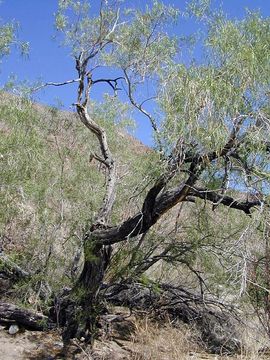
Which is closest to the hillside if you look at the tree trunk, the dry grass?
the dry grass

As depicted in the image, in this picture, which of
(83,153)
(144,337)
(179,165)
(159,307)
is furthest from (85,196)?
(179,165)

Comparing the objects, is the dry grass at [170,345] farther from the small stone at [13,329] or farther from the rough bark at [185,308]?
the small stone at [13,329]

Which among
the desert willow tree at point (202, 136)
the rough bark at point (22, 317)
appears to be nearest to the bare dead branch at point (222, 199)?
the desert willow tree at point (202, 136)

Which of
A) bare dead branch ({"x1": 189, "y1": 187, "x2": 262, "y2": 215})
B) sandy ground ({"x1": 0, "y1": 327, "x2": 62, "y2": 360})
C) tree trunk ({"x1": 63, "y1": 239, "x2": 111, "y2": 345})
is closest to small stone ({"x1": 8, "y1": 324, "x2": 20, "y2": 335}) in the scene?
sandy ground ({"x1": 0, "y1": 327, "x2": 62, "y2": 360})

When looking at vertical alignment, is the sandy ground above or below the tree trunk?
below

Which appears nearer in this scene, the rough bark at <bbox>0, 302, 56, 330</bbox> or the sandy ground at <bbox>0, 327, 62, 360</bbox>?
the sandy ground at <bbox>0, 327, 62, 360</bbox>

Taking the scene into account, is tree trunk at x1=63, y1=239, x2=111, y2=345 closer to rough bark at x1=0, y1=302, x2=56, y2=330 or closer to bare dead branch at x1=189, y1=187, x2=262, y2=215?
rough bark at x1=0, y1=302, x2=56, y2=330

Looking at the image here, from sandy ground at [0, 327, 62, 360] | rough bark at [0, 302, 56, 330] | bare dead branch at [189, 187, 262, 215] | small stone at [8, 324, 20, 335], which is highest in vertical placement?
bare dead branch at [189, 187, 262, 215]

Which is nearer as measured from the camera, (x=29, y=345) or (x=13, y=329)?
(x=29, y=345)

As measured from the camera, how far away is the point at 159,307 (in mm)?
7691

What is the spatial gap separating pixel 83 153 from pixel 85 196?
1.26m

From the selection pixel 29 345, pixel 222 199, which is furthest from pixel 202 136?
pixel 29 345

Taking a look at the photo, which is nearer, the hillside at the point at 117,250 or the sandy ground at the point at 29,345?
the sandy ground at the point at 29,345

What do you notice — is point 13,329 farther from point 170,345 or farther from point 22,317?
point 170,345
